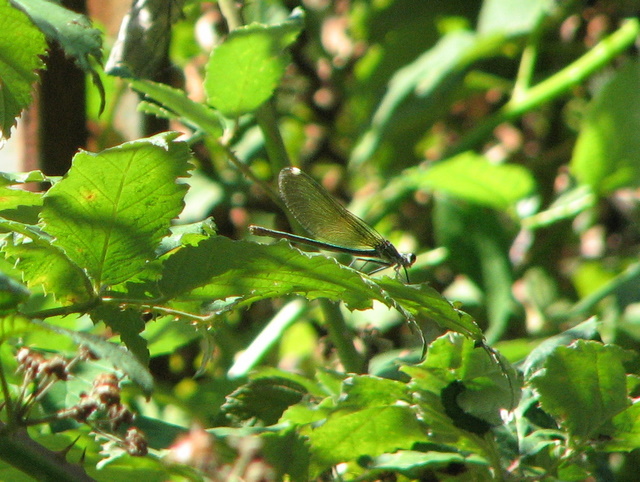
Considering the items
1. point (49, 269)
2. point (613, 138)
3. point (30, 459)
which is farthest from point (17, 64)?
point (613, 138)

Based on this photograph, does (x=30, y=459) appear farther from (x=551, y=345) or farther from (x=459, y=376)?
(x=551, y=345)

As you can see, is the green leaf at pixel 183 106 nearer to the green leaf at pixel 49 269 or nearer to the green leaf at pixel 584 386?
the green leaf at pixel 49 269

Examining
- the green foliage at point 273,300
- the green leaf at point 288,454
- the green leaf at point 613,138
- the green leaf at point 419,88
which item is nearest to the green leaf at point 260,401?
the green foliage at point 273,300

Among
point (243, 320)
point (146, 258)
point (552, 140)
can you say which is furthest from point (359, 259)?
point (552, 140)

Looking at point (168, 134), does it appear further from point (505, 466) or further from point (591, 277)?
point (591, 277)

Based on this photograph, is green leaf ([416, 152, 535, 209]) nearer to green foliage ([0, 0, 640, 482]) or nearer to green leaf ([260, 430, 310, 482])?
green foliage ([0, 0, 640, 482])

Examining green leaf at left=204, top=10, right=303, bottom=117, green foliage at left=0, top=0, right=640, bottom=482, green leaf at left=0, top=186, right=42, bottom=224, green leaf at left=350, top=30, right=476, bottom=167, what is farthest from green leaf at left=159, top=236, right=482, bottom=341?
green leaf at left=350, top=30, right=476, bottom=167
